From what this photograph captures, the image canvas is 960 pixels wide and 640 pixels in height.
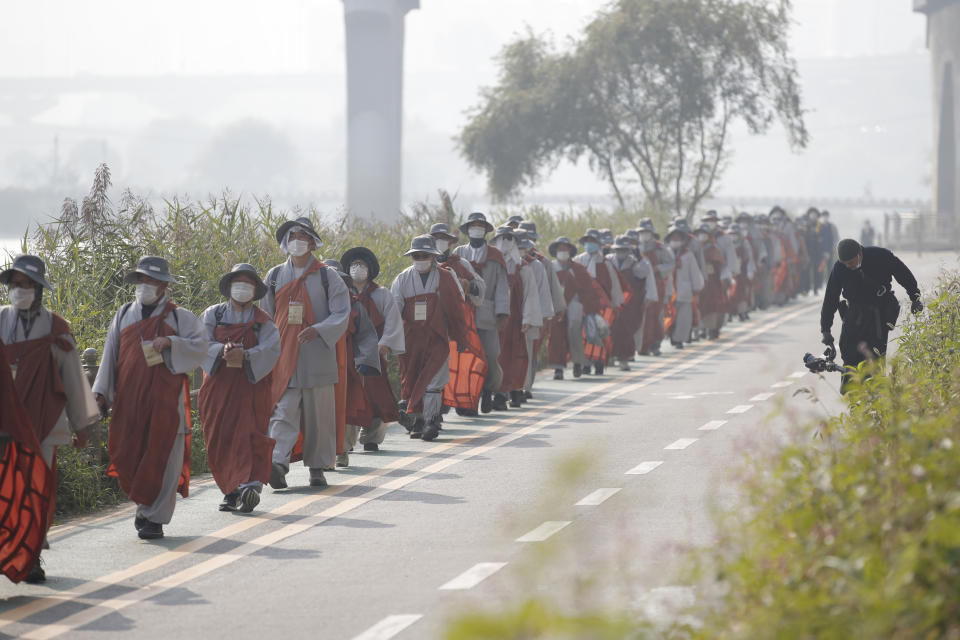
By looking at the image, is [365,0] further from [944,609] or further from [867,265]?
[944,609]

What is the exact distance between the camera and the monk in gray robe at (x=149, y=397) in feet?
31.9

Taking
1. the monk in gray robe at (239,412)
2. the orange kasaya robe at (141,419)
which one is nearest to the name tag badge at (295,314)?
the monk in gray robe at (239,412)

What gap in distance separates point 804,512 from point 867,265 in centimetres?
722

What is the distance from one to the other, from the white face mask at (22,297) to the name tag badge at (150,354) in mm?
896

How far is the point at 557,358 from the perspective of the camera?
21.8 meters

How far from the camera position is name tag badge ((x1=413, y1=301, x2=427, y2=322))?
587 inches

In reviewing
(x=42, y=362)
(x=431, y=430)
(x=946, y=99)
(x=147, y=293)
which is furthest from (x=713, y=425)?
(x=946, y=99)

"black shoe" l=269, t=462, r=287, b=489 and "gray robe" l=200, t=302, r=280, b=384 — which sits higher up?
"gray robe" l=200, t=302, r=280, b=384

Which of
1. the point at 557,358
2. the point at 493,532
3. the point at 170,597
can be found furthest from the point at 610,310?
the point at 170,597

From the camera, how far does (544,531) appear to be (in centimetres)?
957

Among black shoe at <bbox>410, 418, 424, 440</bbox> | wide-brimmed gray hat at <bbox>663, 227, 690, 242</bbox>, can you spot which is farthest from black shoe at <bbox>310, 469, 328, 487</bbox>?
wide-brimmed gray hat at <bbox>663, 227, 690, 242</bbox>

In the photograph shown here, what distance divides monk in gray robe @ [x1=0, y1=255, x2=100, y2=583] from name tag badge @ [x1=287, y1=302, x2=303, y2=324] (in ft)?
9.40

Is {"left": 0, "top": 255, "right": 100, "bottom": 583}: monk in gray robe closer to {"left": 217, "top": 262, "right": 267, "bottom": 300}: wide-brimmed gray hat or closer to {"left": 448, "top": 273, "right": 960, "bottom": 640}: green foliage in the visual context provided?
{"left": 217, "top": 262, "right": 267, "bottom": 300}: wide-brimmed gray hat

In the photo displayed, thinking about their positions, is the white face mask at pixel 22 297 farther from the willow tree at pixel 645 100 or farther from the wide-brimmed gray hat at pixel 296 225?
the willow tree at pixel 645 100
